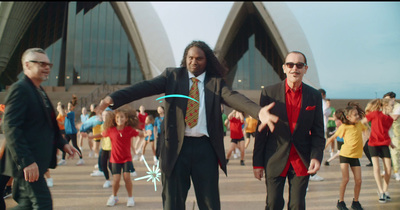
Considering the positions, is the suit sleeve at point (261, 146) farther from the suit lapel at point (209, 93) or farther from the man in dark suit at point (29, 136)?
the man in dark suit at point (29, 136)

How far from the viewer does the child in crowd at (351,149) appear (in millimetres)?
3467

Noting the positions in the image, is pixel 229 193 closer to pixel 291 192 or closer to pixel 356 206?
pixel 356 206

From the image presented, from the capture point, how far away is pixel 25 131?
1989 millimetres

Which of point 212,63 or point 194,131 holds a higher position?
point 212,63

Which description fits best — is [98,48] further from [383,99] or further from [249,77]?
[383,99]

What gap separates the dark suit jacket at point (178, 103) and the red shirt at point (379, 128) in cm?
286

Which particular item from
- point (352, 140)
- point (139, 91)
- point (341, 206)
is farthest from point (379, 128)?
point (139, 91)

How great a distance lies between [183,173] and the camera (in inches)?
82.8

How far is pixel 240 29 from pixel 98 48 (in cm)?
1164

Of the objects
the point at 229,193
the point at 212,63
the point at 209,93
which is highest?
the point at 212,63

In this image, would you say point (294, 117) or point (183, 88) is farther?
point (294, 117)

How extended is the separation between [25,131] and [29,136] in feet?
0.15

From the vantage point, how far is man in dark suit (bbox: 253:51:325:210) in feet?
7.29

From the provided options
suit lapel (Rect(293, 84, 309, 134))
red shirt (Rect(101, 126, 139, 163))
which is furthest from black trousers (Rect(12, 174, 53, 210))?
suit lapel (Rect(293, 84, 309, 134))
